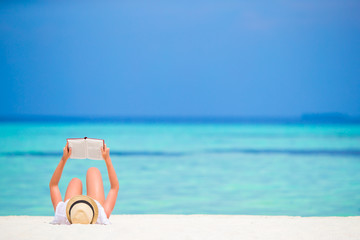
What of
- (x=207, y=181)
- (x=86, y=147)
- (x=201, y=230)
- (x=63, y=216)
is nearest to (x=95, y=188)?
(x=63, y=216)

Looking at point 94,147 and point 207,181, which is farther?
point 207,181

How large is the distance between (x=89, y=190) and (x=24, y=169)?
7.12 meters

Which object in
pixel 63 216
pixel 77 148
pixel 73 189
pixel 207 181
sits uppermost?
pixel 207 181

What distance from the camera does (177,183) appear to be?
28.4 ft

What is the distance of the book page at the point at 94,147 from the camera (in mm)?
3567

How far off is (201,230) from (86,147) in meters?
1.09

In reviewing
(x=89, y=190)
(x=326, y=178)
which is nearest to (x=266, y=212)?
(x=89, y=190)

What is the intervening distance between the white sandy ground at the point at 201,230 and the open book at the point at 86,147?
19.4 inches

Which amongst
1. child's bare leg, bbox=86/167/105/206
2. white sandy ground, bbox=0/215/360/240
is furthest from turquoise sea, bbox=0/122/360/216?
child's bare leg, bbox=86/167/105/206

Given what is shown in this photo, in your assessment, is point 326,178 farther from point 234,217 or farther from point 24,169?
point 24,169

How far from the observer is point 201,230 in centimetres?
389

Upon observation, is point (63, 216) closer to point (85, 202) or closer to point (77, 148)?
point (85, 202)

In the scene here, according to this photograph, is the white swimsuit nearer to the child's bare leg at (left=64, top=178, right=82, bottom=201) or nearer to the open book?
the child's bare leg at (left=64, top=178, right=82, bottom=201)

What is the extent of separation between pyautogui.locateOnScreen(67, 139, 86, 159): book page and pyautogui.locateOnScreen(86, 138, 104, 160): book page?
0.03 meters
